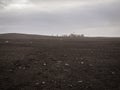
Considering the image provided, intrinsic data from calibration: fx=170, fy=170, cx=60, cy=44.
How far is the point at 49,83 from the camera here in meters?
7.01

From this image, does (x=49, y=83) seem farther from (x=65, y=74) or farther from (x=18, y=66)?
(x=18, y=66)

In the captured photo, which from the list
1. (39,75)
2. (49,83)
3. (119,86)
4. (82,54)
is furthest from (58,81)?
(82,54)

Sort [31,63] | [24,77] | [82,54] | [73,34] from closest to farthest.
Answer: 1. [24,77]
2. [31,63]
3. [82,54]
4. [73,34]

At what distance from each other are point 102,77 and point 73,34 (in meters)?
18.2

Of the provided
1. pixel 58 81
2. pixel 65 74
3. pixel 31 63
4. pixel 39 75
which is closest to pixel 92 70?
pixel 65 74

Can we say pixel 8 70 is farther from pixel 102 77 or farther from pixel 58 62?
pixel 102 77

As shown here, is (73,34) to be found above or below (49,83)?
above

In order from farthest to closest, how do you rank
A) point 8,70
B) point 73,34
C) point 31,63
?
point 73,34 < point 31,63 < point 8,70

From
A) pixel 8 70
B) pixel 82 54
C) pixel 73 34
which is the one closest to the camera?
pixel 8 70

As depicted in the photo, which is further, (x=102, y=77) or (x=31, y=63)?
(x=31, y=63)

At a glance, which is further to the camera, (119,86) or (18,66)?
(18,66)

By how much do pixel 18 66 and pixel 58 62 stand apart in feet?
6.93

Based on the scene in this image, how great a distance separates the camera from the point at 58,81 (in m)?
7.15

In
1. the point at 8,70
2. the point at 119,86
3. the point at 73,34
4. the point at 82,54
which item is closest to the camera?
the point at 119,86
